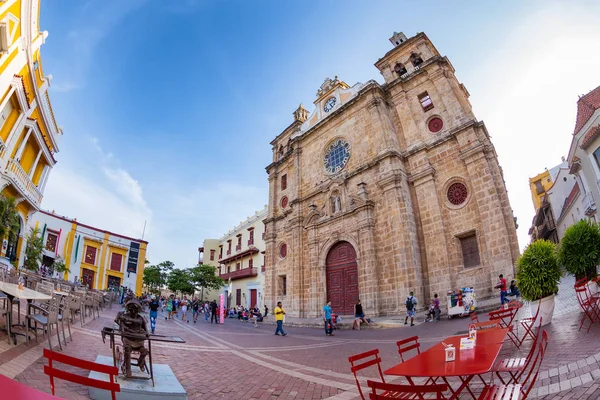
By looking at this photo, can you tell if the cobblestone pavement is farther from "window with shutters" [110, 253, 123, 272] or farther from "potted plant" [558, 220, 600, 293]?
"window with shutters" [110, 253, 123, 272]

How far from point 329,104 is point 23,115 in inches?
737

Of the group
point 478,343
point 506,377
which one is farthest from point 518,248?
point 478,343

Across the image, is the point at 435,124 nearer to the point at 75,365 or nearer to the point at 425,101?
the point at 425,101

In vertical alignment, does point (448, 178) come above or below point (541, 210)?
below

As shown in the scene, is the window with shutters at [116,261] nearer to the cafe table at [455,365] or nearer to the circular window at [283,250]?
the circular window at [283,250]

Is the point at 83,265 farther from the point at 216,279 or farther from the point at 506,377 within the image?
the point at 506,377

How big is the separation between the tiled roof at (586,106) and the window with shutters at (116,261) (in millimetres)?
42384

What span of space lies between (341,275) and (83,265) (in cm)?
2918

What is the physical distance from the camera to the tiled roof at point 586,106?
600 inches

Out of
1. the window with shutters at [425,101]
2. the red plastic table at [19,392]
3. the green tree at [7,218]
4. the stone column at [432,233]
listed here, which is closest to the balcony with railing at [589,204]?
the stone column at [432,233]

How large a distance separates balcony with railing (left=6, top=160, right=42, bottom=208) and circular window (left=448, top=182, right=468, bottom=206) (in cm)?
1979

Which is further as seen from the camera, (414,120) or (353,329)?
(414,120)

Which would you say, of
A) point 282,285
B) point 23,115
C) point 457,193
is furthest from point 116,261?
point 457,193

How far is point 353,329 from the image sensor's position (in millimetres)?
13867
